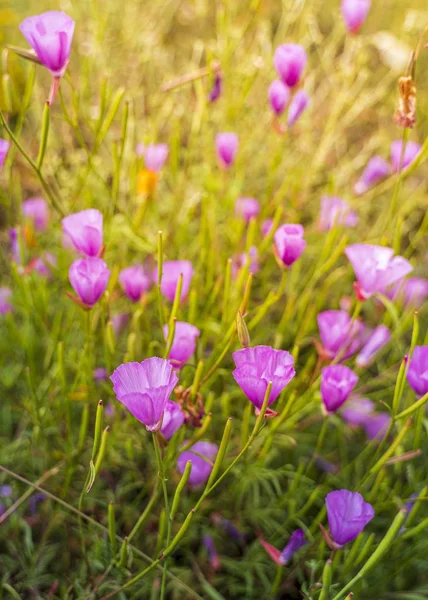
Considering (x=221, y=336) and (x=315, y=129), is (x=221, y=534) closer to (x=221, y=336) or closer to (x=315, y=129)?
(x=221, y=336)

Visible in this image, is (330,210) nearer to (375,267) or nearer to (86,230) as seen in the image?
(375,267)

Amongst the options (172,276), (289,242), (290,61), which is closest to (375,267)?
(289,242)

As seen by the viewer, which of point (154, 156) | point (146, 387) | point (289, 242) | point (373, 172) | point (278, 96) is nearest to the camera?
point (146, 387)

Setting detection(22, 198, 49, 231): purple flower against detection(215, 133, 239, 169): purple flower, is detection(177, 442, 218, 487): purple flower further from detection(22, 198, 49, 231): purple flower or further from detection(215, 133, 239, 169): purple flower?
detection(22, 198, 49, 231): purple flower

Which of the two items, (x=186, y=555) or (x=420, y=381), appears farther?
(x=186, y=555)

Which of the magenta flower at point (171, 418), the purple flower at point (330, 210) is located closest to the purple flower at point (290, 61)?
the purple flower at point (330, 210)

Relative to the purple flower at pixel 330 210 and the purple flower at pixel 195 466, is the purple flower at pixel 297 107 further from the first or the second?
the purple flower at pixel 195 466

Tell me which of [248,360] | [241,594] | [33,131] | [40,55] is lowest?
[241,594]

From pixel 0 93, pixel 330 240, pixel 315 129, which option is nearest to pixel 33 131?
pixel 0 93
